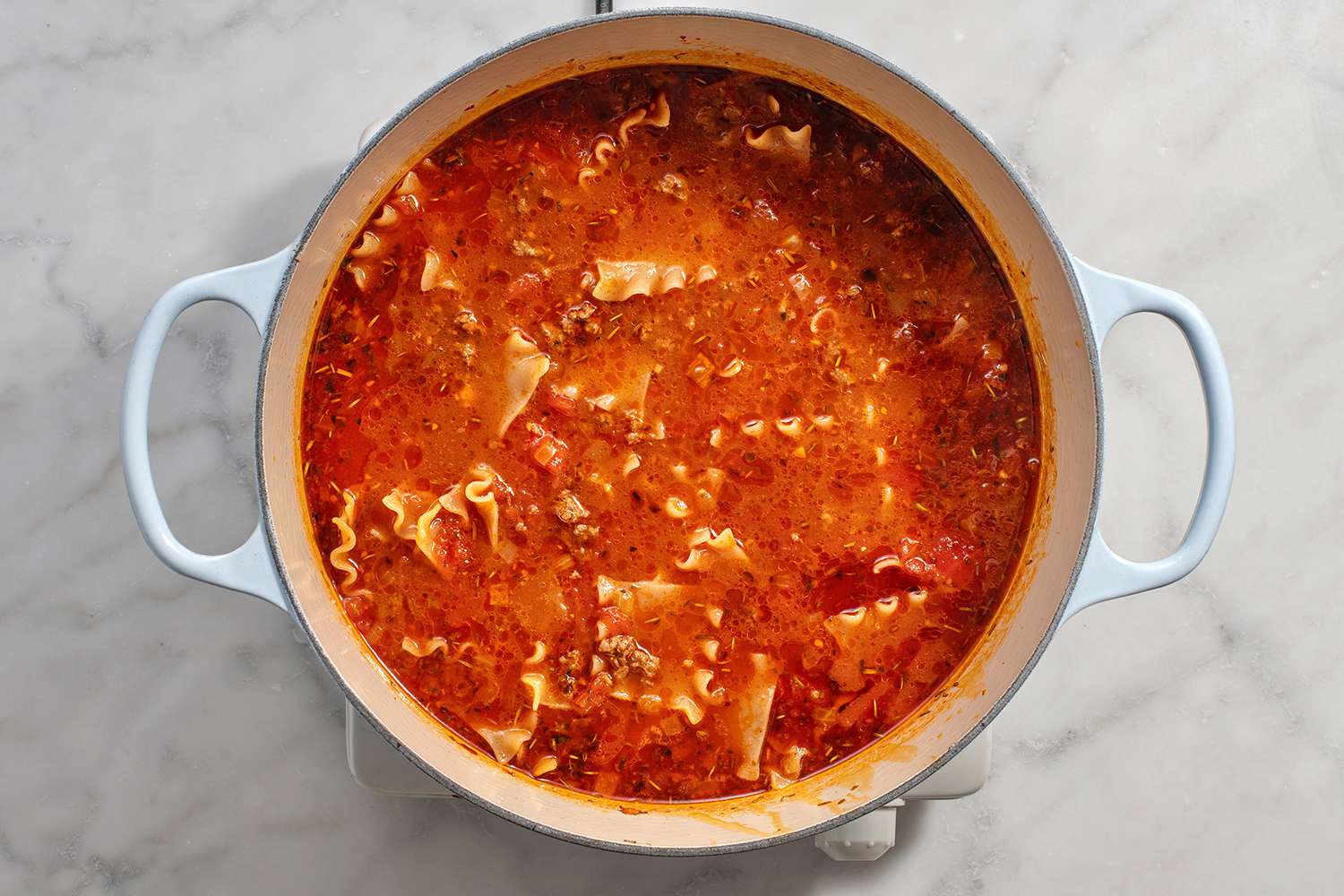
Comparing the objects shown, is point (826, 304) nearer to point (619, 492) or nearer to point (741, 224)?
point (741, 224)

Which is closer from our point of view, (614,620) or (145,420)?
(145,420)

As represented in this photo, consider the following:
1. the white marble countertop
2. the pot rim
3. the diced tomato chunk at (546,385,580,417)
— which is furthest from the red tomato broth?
the white marble countertop

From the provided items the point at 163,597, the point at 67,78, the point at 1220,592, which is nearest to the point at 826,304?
the point at 1220,592

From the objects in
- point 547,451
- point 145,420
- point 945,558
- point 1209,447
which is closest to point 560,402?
point 547,451

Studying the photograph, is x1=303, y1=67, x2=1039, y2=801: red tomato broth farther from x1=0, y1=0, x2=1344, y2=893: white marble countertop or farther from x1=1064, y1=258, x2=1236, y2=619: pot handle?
x1=0, y1=0, x2=1344, y2=893: white marble countertop

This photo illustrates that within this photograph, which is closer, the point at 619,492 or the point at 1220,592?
the point at 619,492

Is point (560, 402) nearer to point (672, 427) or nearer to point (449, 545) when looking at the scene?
point (672, 427)
